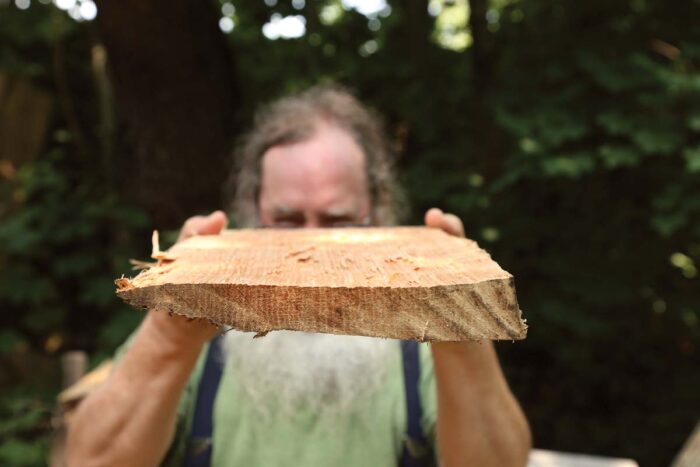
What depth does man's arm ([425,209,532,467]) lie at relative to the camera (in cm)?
Answer: 119

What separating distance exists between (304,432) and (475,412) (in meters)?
0.50

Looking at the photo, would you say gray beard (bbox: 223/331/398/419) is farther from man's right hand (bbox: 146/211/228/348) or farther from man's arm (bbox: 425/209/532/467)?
man's right hand (bbox: 146/211/228/348)

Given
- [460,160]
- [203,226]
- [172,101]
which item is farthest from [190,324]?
[172,101]

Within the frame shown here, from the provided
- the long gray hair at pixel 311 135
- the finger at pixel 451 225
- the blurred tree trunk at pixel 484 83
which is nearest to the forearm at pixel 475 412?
the finger at pixel 451 225

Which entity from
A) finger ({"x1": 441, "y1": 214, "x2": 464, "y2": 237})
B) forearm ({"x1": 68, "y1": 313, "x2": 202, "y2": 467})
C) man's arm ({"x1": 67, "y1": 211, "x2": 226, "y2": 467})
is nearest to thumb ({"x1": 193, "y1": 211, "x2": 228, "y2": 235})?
man's arm ({"x1": 67, "y1": 211, "x2": 226, "y2": 467})

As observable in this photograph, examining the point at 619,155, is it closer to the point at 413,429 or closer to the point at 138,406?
the point at 413,429

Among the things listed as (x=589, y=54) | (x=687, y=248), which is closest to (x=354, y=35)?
(x=589, y=54)

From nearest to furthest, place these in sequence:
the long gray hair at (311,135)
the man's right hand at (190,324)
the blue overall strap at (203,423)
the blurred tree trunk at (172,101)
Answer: the man's right hand at (190,324) < the blue overall strap at (203,423) < the long gray hair at (311,135) < the blurred tree trunk at (172,101)

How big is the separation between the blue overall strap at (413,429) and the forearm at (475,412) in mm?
125

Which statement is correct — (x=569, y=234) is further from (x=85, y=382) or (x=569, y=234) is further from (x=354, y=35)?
(x=85, y=382)

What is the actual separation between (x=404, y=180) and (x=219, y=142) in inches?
46.0

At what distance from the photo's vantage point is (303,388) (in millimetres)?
1585

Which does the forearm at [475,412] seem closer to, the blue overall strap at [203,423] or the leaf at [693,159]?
the blue overall strap at [203,423]

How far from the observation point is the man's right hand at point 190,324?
41.5 inches
